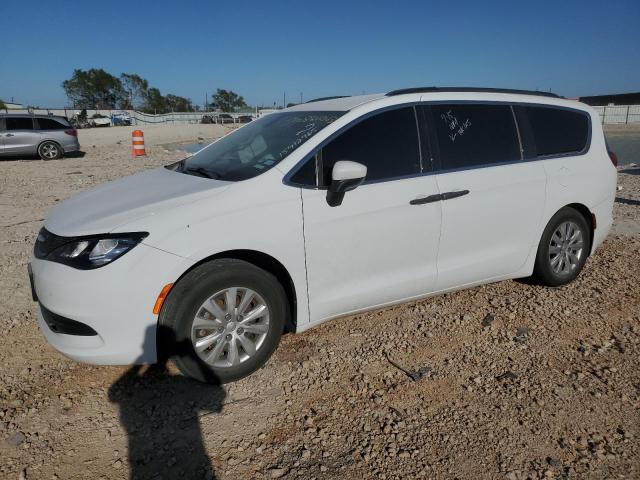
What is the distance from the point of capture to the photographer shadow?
2.39 m

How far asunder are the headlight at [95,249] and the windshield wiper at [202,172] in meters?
0.83

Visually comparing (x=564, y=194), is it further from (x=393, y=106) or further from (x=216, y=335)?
(x=216, y=335)

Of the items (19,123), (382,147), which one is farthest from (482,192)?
(19,123)

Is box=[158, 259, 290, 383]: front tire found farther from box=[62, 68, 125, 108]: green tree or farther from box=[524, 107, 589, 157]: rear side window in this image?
box=[62, 68, 125, 108]: green tree

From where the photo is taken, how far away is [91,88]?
8706 cm

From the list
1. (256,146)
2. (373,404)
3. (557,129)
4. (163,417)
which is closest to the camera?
(163,417)

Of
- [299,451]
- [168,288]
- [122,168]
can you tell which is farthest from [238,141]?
[122,168]

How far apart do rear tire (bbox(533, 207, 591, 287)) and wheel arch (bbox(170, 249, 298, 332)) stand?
2.37 m

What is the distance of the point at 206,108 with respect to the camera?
89812mm

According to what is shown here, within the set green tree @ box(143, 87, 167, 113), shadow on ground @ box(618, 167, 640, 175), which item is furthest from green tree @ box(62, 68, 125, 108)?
shadow on ground @ box(618, 167, 640, 175)

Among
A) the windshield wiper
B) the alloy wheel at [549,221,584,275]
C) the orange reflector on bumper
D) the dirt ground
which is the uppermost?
the windshield wiper

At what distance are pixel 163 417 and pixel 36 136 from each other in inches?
634

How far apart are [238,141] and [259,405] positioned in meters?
2.15

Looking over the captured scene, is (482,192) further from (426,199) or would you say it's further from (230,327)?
(230,327)
